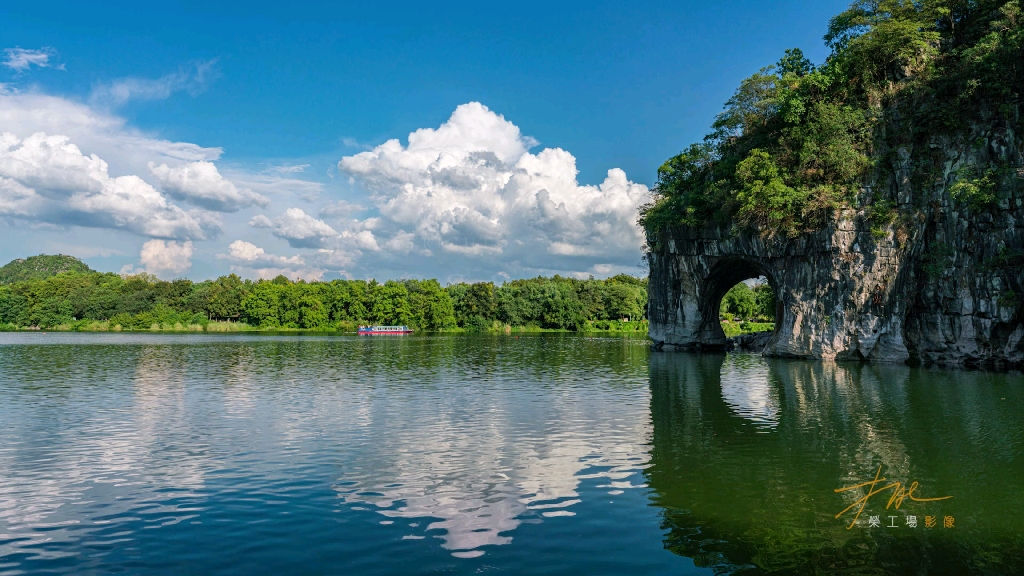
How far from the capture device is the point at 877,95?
4188 centimetres

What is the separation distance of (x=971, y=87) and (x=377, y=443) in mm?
39299

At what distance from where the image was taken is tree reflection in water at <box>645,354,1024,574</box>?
940 centimetres

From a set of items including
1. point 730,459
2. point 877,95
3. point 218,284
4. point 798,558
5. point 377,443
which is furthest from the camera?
point 218,284

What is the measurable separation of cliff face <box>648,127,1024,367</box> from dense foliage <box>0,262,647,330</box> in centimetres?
7445

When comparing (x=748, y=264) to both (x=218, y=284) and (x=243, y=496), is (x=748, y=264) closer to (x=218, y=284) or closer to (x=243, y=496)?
(x=243, y=496)

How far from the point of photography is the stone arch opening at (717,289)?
171ft

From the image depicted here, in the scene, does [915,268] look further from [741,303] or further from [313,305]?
[313,305]

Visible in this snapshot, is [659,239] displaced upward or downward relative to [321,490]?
upward

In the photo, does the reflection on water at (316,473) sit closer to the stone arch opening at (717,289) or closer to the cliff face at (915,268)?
the cliff face at (915,268)

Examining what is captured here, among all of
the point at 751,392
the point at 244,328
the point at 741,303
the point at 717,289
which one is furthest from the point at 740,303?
the point at 751,392

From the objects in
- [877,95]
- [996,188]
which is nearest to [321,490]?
[996,188]

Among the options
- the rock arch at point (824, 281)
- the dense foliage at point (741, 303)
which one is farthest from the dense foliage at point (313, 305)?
the rock arch at point (824, 281)

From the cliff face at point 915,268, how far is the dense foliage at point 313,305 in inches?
2931

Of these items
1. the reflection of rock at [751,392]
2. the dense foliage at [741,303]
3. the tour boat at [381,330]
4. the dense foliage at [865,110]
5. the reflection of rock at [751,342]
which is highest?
the dense foliage at [865,110]
